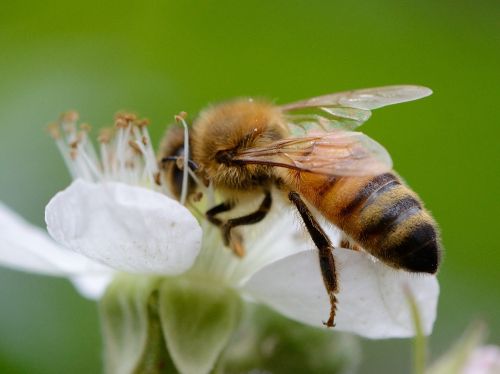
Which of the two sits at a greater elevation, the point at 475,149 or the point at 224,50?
the point at 224,50

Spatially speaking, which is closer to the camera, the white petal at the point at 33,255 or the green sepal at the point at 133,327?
the green sepal at the point at 133,327

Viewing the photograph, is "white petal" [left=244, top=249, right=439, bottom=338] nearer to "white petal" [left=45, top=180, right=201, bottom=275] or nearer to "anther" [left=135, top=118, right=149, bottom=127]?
"white petal" [left=45, top=180, right=201, bottom=275]

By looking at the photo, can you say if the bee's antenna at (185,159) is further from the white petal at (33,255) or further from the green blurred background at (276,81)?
the green blurred background at (276,81)

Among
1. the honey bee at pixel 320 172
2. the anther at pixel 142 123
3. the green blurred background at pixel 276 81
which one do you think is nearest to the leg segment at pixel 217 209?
the honey bee at pixel 320 172

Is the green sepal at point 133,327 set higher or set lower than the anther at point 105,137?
lower

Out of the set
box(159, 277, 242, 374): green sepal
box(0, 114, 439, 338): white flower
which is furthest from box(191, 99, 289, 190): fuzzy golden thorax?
box(159, 277, 242, 374): green sepal

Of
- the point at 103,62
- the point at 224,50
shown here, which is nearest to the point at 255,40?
the point at 224,50

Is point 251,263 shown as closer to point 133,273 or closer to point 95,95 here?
point 133,273
